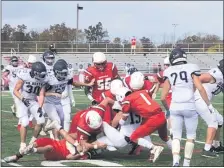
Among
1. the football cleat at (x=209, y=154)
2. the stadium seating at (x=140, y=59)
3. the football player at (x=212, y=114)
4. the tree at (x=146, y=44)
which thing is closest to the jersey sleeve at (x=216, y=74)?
the football player at (x=212, y=114)

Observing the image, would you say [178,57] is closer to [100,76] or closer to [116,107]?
[116,107]

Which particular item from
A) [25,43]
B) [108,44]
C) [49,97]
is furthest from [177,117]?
[108,44]

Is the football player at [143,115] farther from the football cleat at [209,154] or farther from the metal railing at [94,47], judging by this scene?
the metal railing at [94,47]

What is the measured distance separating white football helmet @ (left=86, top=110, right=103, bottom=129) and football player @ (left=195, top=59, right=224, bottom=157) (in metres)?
1.62

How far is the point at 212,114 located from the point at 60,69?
2.58 metres

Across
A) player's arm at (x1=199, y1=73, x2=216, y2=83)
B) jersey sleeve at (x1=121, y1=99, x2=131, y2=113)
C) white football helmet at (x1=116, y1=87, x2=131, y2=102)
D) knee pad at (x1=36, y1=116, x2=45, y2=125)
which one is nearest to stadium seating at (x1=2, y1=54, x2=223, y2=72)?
knee pad at (x1=36, y1=116, x2=45, y2=125)

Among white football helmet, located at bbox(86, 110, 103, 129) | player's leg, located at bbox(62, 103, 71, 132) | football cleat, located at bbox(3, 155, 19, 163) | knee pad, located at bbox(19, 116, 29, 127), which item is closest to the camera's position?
football cleat, located at bbox(3, 155, 19, 163)

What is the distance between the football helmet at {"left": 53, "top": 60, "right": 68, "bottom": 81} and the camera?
819 cm

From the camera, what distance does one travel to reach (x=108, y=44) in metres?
36.7

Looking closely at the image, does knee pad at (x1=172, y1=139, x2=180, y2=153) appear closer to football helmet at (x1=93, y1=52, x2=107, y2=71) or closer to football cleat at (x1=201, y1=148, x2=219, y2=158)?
football cleat at (x1=201, y1=148, x2=219, y2=158)

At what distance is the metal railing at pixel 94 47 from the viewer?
108ft

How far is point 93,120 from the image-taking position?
695 centimetres

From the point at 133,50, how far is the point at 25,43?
29.6 feet

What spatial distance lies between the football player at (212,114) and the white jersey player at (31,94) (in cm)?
256
